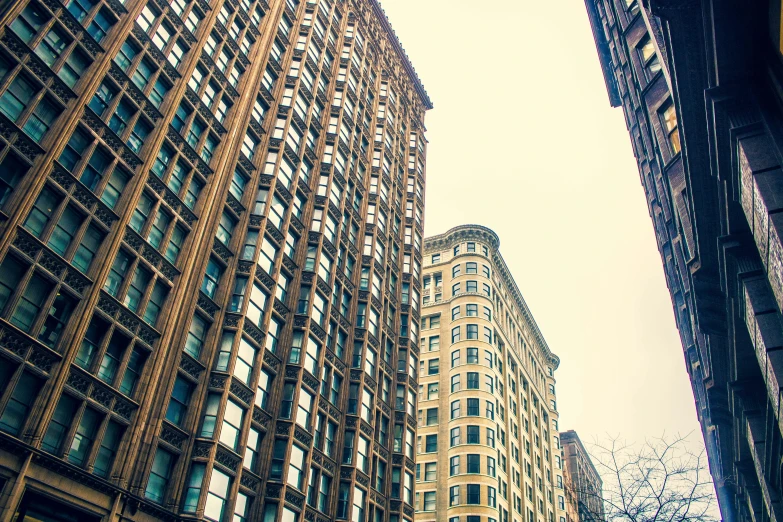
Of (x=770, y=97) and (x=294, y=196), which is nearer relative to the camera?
(x=770, y=97)

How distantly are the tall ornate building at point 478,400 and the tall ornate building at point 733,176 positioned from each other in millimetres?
29103

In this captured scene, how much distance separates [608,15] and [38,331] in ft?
124

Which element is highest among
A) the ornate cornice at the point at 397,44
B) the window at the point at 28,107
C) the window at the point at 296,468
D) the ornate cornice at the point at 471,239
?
the ornate cornice at the point at 397,44

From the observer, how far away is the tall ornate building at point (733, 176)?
14883 millimetres

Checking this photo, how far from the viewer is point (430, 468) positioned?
69.9m

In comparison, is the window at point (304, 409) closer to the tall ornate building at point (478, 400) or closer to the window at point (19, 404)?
the window at point (19, 404)

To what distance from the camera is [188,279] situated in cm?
2944

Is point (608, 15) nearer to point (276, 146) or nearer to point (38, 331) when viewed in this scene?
point (276, 146)

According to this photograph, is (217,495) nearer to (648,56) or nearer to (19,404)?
(19,404)

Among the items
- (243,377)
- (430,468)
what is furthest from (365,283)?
(430,468)

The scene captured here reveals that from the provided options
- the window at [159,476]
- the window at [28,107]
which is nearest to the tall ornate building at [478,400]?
the window at [159,476]

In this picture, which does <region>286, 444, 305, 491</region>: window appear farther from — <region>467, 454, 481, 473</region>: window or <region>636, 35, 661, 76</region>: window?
<region>467, 454, 481, 473</region>: window

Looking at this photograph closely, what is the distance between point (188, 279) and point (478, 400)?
48577mm

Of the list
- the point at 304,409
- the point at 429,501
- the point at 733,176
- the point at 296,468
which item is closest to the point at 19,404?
the point at 296,468
